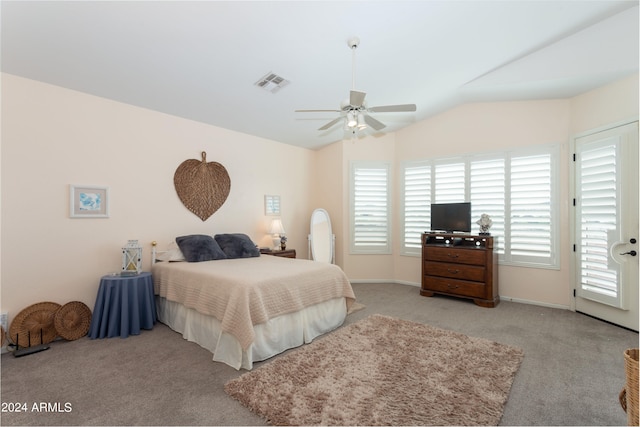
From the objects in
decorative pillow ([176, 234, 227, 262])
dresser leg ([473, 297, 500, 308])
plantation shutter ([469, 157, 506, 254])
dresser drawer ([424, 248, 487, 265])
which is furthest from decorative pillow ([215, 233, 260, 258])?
plantation shutter ([469, 157, 506, 254])

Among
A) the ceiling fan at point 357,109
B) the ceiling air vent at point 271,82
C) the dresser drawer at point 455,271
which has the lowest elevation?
the dresser drawer at point 455,271

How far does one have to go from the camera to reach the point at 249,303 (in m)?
2.47

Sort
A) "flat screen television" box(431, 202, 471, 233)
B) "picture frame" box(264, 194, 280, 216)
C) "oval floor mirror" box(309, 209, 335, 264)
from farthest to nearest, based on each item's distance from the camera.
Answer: "oval floor mirror" box(309, 209, 335, 264), "picture frame" box(264, 194, 280, 216), "flat screen television" box(431, 202, 471, 233)

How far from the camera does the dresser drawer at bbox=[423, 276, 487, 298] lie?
4.19 metres

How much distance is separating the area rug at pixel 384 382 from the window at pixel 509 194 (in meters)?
2.08

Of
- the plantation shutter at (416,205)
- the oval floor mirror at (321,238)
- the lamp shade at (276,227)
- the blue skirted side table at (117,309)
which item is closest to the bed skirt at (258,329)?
the blue skirted side table at (117,309)

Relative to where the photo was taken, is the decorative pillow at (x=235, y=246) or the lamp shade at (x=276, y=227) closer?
the decorative pillow at (x=235, y=246)

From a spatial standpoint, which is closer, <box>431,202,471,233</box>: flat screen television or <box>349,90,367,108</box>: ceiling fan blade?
<box>349,90,367,108</box>: ceiling fan blade

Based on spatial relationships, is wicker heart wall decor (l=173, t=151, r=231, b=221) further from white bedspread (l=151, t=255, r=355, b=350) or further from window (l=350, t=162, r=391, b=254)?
window (l=350, t=162, r=391, b=254)

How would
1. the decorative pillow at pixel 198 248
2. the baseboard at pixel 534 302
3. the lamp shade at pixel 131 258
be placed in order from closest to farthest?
the lamp shade at pixel 131 258 < the decorative pillow at pixel 198 248 < the baseboard at pixel 534 302

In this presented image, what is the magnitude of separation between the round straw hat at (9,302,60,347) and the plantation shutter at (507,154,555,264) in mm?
5675

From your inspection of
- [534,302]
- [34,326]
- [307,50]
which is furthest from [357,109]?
[534,302]

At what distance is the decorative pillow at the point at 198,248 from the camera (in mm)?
Answer: 3695

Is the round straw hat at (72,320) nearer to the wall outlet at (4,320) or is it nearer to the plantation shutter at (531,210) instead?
the wall outlet at (4,320)
